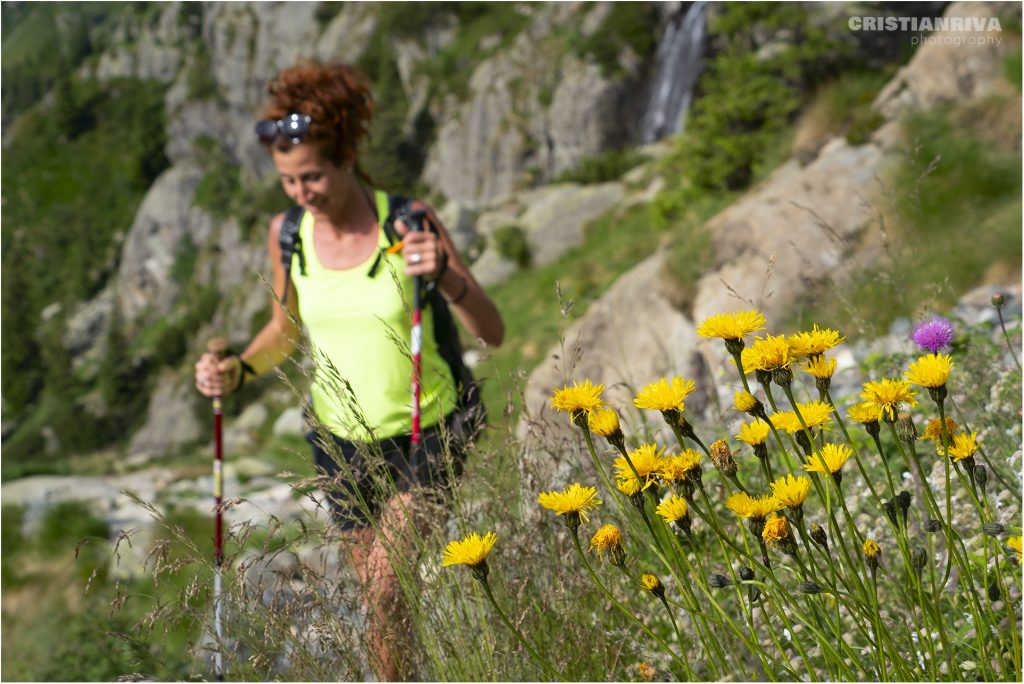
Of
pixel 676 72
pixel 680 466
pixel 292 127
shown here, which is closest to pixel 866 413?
pixel 680 466

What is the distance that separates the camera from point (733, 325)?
1.10 m

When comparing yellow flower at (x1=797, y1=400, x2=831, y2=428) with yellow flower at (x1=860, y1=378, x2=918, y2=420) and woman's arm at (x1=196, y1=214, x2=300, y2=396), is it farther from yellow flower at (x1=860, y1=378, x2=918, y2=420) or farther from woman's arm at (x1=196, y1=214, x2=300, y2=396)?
woman's arm at (x1=196, y1=214, x2=300, y2=396)

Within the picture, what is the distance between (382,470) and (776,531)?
1022 millimetres

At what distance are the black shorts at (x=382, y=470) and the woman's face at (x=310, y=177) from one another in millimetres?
877

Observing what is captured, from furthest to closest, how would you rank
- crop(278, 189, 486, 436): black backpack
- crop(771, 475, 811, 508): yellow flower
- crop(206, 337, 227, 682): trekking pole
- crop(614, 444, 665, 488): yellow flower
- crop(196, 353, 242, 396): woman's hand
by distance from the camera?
crop(196, 353, 242, 396): woman's hand → crop(278, 189, 486, 436): black backpack → crop(206, 337, 227, 682): trekking pole → crop(614, 444, 665, 488): yellow flower → crop(771, 475, 811, 508): yellow flower

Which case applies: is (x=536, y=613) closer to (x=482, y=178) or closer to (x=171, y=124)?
(x=482, y=178)

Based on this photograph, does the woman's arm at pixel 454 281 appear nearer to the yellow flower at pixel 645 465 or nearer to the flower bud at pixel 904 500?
the yellow flower at pixel 645 465

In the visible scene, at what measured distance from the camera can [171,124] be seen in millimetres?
69875

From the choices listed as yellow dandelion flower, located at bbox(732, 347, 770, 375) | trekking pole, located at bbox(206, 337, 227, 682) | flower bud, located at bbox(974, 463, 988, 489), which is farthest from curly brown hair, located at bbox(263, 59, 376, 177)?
flower bud, located at bbox(974, 463, 988, 489)

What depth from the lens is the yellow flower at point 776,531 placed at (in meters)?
1.06

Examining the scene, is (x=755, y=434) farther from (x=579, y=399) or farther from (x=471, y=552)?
(x=471, y=552)

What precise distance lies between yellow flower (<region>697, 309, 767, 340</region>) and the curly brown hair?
2057 millimetres

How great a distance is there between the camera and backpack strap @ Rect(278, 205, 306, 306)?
9.55 feet

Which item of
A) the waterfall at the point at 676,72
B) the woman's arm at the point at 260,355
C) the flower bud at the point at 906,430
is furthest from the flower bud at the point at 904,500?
the waterfall at the point at 676,72
